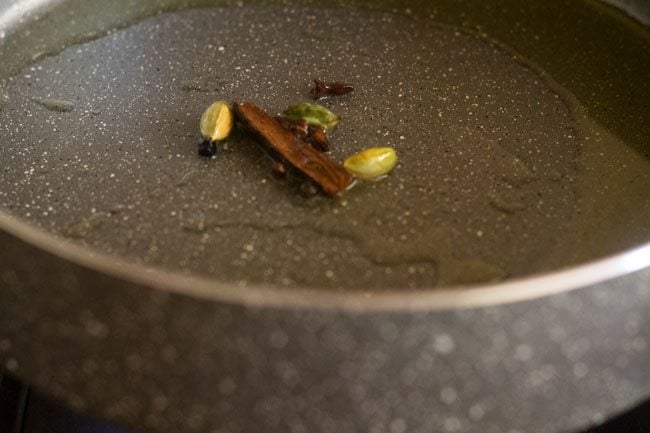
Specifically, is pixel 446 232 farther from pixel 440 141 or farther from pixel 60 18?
pixel 60 18

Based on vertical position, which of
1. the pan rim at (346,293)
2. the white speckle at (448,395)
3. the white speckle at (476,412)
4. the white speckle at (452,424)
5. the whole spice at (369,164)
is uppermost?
the pan rim at (346,293)

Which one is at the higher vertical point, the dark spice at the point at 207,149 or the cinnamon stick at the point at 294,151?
the cinnamon stick at the point at 294,151

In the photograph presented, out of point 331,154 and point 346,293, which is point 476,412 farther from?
point 331,154

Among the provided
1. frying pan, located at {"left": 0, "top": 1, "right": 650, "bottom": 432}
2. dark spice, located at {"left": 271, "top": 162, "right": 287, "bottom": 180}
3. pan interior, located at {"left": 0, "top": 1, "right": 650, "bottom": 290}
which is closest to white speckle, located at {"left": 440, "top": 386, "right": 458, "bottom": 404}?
frying pan, located at {"left": 0, "top": 1, "right": 650, "bottom": 432}

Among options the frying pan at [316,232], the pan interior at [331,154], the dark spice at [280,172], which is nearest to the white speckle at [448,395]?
the frying pan at [316,232]

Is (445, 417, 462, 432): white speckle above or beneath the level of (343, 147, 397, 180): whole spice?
beneath

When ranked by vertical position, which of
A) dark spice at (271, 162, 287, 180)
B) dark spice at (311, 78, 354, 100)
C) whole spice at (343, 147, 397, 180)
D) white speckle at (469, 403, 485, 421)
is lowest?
white speckle at (469, 403, 485, 421)

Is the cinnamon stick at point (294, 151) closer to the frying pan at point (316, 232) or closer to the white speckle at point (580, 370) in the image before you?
the frying pan at point (316, 232)

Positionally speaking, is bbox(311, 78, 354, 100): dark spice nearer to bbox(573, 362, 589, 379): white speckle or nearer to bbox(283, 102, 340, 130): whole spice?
bbox(283, 102, 340, 130): whole spice

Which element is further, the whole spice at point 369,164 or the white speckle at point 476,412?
the whole spice at point 369,164
